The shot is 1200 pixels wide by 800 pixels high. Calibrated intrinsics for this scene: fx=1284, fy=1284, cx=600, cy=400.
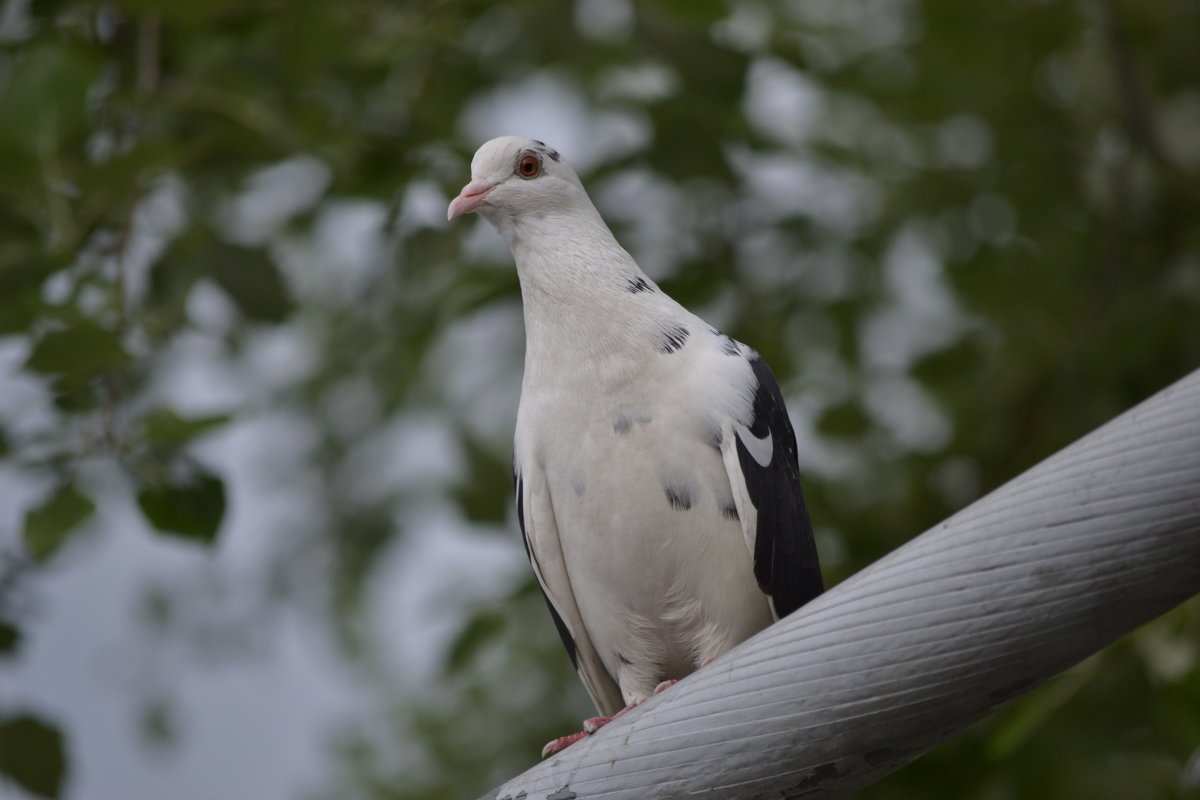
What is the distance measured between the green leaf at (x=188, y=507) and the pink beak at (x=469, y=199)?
3.55 ft

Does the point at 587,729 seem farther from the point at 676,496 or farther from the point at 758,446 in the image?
the point at 758,446

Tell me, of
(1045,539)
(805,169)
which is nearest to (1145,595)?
(1045,539)

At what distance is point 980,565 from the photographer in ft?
4.68

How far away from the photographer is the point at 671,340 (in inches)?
79.0

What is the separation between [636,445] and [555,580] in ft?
1.13

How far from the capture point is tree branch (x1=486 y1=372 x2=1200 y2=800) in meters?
1.38

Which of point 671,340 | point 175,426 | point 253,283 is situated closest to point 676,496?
point 671,340

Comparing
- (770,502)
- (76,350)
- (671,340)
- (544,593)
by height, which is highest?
(76,350)

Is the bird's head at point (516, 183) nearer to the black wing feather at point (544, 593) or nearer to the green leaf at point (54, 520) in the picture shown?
the black wing feather at point (544, 593)

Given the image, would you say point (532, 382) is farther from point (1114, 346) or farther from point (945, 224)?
point (945, 224)

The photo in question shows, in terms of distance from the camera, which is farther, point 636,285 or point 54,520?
point 54,520

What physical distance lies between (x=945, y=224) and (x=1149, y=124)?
1.11 meters

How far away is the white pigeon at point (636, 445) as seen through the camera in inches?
77.7

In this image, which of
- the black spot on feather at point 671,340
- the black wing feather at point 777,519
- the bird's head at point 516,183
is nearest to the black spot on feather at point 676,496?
the black wing feather at point 777,519
